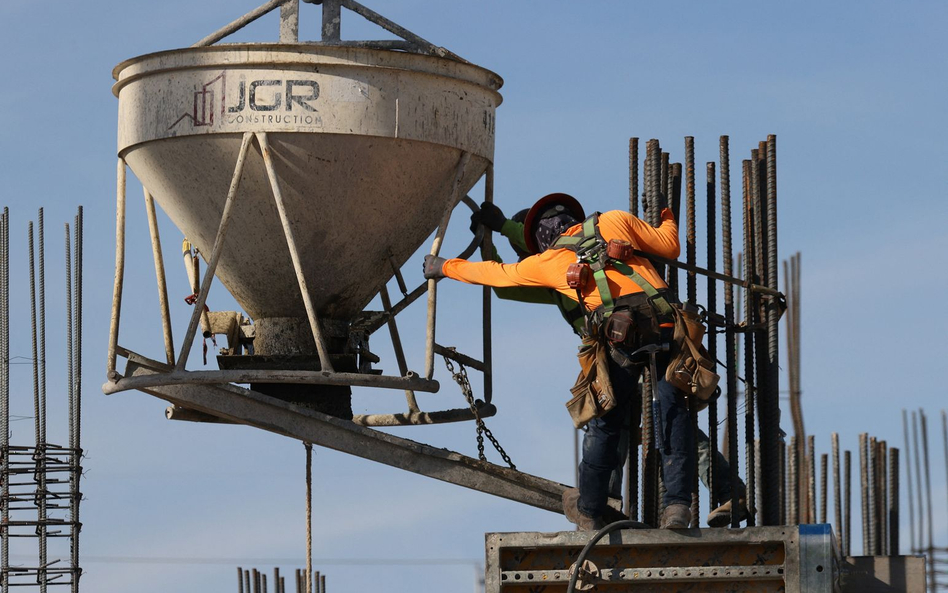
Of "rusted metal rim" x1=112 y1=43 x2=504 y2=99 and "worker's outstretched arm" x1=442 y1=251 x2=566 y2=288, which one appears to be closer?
"worker's outstretched arm" x1=442 y1=251 x2=566 y2=288

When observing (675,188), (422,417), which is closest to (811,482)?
(422,417)

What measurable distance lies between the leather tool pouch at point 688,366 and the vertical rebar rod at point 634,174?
6.19 feet

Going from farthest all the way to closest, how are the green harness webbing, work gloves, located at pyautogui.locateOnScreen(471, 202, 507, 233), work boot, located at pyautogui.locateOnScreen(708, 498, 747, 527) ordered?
work gloves, located at pyautogui.locateOnScreen(471, 202, 507, 233) < work boot, located at pyautogui.locateOnScreen(708, 498, 747, 527) < the green harness webbing

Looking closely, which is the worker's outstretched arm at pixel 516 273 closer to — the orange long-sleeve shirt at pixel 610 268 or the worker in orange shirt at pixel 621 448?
the orange long-sleeve shirt at pixel 610 268

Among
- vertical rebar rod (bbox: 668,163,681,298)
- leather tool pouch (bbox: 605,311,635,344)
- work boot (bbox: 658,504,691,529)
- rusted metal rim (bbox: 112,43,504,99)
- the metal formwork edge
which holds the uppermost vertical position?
rusted metal rim (bbox: 112,43,504,99)

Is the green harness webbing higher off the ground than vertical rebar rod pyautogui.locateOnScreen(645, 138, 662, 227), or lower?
lower

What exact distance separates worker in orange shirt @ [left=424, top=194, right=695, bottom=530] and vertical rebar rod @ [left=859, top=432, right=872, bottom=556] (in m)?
11.3

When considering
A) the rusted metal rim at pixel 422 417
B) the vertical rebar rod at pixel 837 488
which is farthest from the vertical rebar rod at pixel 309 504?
the vertical rebar rod at pixel 837 488

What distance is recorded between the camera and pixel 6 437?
948 inches

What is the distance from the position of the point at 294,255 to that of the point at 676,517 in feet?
15.2

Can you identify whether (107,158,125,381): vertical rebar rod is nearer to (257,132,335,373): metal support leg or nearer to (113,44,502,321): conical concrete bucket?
(113,44,502,321): conical concrete bucket

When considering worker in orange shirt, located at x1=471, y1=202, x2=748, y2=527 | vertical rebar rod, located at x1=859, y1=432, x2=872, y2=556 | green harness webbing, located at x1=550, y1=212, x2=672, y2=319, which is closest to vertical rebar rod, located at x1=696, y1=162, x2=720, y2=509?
worker in orange shirt, located at x1=471, y1=202, x2=748, y2=527

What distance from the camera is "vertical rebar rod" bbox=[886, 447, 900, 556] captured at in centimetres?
1872

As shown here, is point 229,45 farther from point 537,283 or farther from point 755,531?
point 755,531
